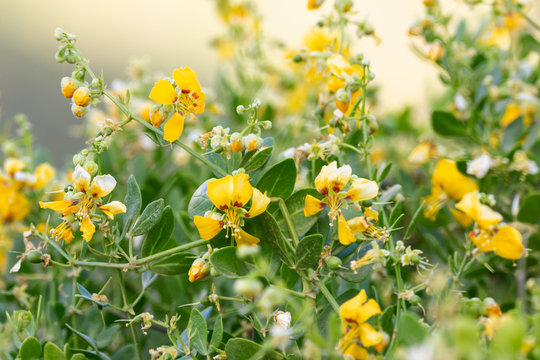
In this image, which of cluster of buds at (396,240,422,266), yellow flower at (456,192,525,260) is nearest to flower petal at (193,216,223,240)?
cluster of buds at (396,240,422,266)

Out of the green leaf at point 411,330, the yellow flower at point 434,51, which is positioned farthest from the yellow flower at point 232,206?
the yellow flower at point 434,51

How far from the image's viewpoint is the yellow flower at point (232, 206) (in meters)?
0.59

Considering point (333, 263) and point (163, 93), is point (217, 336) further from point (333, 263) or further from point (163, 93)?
point (163, 93)

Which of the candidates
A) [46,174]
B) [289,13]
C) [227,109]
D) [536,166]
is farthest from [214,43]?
[289,13]

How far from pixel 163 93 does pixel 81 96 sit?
92 millimetres

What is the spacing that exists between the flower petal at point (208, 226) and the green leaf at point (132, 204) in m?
0.10

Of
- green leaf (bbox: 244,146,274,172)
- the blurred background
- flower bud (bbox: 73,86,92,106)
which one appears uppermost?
flower bud (bbox: 73,86,92,106)

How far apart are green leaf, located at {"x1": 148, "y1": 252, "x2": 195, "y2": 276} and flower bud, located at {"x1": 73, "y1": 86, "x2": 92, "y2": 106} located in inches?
8.0

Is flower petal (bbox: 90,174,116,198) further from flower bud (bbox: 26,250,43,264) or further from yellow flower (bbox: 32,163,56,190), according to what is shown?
yellow flower (bbox: 32,163,56,190)

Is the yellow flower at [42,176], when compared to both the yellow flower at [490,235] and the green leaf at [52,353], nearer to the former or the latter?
the green leaf at [52,353]

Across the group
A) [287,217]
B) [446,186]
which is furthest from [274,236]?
[446,186]

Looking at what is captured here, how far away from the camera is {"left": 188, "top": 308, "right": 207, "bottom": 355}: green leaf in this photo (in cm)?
60

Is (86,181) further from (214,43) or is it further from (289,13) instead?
(289,13)

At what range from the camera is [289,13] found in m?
2.98
